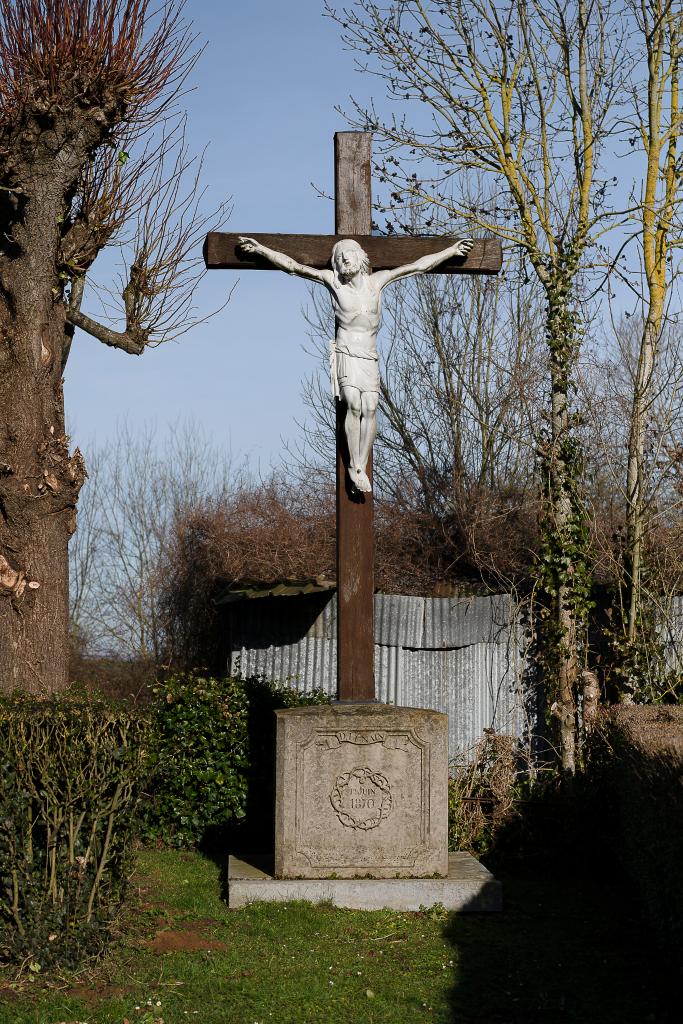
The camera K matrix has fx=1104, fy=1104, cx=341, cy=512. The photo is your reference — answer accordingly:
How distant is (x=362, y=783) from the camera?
703cm

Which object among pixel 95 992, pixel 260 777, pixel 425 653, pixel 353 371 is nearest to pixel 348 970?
pixel 95 992

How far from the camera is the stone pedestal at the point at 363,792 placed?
7012mm

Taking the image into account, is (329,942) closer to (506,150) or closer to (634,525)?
(634,525)

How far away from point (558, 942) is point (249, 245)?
4.80 m

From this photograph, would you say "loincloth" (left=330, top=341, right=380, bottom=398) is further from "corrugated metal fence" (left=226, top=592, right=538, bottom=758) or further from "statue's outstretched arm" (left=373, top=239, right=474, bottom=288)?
"corrugated metal fence" (left=226, top=592, right=538, bottom=758)

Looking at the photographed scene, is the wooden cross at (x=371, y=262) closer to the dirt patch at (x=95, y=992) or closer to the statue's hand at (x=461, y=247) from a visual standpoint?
the statue's hand at (x=461, y=247)

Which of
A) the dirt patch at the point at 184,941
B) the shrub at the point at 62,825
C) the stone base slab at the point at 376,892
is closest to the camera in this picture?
the shrub at the point at 62,825

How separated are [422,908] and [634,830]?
1.52 m

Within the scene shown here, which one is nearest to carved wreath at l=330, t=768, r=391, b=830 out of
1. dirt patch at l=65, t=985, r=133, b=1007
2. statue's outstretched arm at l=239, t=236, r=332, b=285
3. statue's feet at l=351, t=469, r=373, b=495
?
statue's feet at l=351, t=469, r=373, b=495

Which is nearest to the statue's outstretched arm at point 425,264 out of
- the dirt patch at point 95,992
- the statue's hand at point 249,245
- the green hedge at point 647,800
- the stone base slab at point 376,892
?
the statue's hand at point 249,245

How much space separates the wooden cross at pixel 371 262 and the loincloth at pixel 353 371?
0.16 meters

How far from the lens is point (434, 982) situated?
566cm

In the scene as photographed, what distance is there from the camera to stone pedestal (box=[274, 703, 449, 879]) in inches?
276

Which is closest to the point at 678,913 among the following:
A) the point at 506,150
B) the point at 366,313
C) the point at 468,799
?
the point at 468,799
